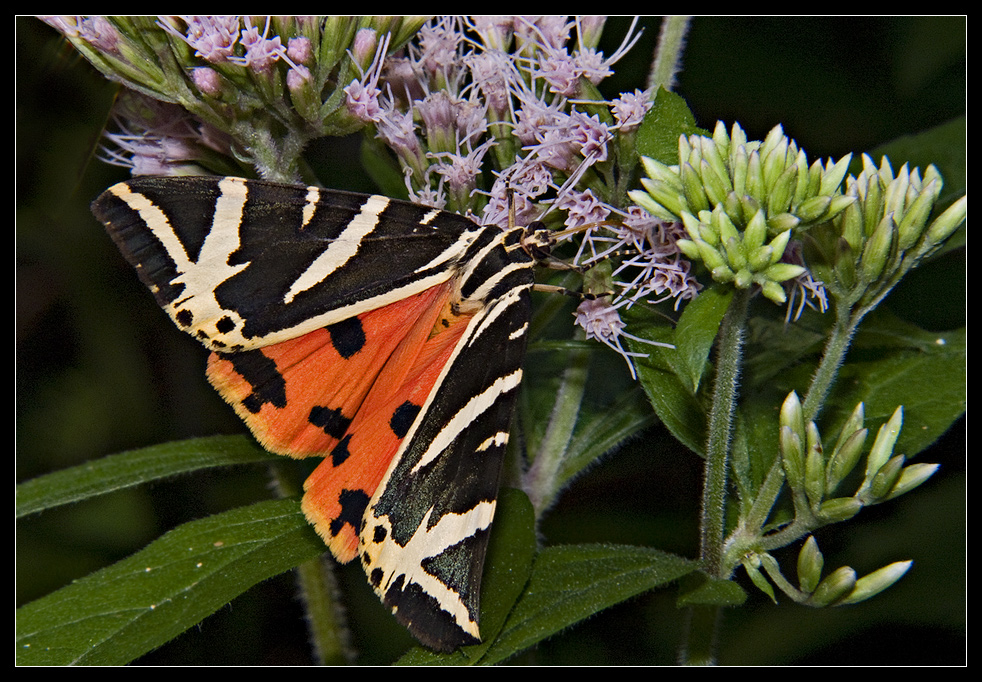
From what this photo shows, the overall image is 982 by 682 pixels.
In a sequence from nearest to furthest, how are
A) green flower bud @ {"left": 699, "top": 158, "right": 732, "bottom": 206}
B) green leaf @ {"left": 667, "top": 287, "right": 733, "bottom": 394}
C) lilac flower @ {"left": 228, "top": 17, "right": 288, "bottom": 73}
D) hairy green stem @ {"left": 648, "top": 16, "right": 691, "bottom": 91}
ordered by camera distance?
green leaf @ {"left": 667, "top": 287, "right": 733, "bottom": 394} → green flower bud @ {"left": 699, "top": 158, "right": 732, "bottom": 206} → lilac flower @ {"left": 228, "top": 17, "right": 288, "bottom": 73} → hairy green stem @ {"left": 648, "top": 16, "right": 691, "bottom": 91}

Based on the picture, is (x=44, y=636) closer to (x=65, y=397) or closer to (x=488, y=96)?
(x=65, y=397)

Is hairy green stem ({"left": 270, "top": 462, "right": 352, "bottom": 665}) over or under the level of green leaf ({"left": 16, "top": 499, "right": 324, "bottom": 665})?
under

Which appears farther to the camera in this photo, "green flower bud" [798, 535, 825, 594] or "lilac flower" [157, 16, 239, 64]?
"lilac flower" [157, 16, 239, 64]

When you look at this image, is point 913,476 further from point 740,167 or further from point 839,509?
point 740,167

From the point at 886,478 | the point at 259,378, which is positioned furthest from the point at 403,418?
the point at 886,478

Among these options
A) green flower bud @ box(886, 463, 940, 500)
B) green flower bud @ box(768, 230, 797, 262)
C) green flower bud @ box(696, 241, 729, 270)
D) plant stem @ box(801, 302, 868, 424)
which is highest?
green flower bud @ box(768, 230, 797, 262)

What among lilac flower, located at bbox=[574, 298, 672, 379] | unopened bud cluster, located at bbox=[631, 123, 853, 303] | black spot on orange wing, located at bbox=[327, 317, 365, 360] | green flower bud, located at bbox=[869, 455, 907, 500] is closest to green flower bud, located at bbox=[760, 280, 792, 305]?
unopened bud cluster, located at bbox=[631, 123, 853, 303]

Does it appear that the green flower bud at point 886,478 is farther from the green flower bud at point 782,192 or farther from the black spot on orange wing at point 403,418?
the black spot on orange wing at point 403,418

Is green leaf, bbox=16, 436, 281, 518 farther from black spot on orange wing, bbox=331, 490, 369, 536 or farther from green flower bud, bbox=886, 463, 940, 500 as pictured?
green flower bud, bbox=886, 463, 940, 500
